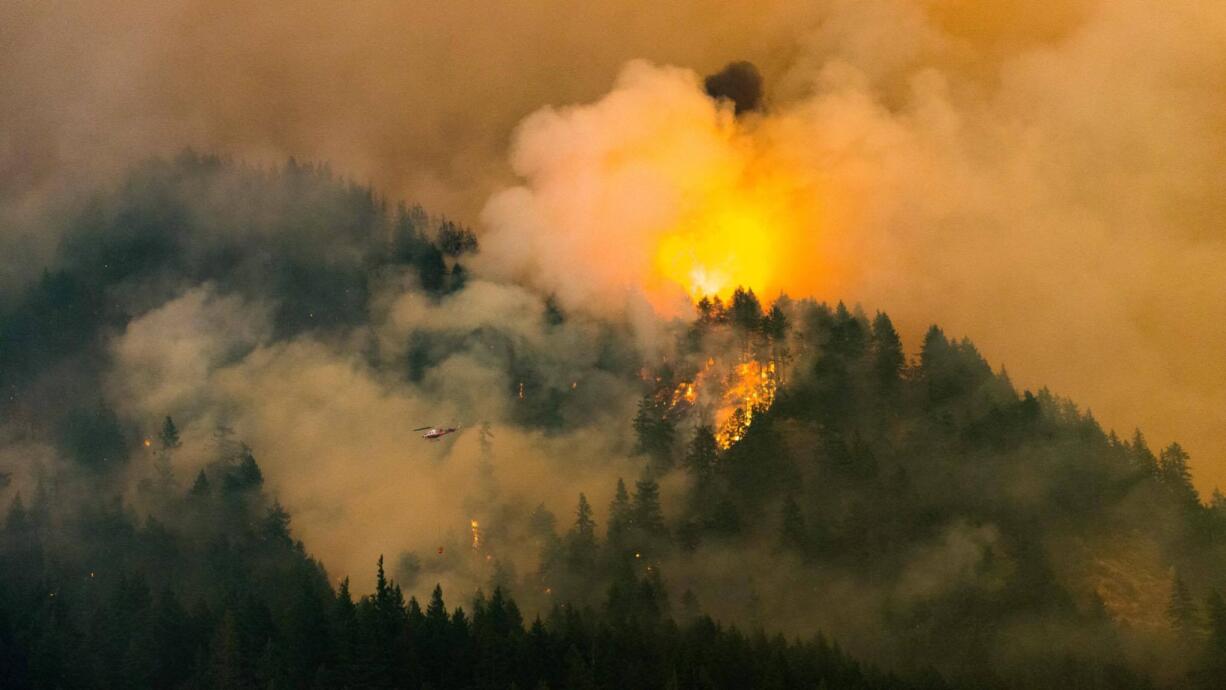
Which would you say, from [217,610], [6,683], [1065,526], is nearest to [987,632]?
[1065,526]

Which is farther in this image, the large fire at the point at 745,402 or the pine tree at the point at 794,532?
the large fire at the point at 745,402

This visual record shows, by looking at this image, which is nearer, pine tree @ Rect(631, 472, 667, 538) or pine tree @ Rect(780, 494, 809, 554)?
pine tree @ Rect(780, 494, 809, 554)

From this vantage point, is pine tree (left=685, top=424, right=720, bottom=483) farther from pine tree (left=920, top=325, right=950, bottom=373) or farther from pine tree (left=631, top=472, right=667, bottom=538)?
pine tree (left=920, top=325, right=950, bottom=373)

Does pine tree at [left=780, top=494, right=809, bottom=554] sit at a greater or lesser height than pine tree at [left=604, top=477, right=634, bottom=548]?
lesser

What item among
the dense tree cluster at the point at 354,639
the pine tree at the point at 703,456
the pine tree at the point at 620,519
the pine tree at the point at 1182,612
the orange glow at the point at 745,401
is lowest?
the pine tree at the point at 1182,612

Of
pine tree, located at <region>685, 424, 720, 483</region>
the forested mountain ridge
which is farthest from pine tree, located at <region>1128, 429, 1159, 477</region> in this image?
pine tree, located at <region>685, 424, 720, 483</region>

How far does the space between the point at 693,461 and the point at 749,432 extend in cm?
951

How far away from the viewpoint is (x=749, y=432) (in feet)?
606

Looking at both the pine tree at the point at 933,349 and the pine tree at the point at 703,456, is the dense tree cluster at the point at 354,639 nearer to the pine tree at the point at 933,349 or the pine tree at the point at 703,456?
the pine tree at the point at 703,456

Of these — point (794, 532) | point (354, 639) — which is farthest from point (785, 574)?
point (354, 639)

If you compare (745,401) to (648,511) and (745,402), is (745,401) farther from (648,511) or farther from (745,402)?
(648,511)

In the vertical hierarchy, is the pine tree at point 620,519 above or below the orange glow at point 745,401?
below

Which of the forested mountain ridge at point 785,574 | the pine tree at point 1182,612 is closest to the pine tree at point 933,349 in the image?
the forested mountain ridge at point 785,574

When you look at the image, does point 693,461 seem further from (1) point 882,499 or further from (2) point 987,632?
(2) point 987,632
